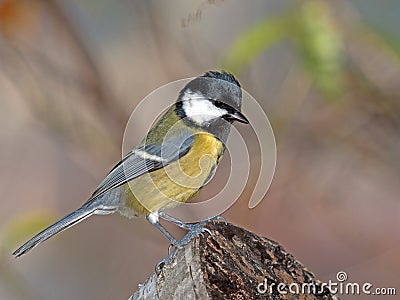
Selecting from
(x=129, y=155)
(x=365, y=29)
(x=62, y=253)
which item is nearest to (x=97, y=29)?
(x=62, y=253)

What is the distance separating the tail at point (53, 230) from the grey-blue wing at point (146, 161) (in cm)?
4

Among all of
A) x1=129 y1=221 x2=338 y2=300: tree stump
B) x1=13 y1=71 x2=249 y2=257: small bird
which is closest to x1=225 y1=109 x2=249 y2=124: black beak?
x1=13 y1=71 x2=249 y2=257: small bird

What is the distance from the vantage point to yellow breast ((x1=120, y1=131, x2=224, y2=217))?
1.27 m

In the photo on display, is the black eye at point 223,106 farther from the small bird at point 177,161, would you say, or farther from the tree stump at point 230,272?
the tree stump at point 230,272

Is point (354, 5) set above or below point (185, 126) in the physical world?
above

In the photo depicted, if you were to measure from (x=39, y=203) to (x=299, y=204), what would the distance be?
2.71 ft

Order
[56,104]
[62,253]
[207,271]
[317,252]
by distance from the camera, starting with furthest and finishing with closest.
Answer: [62,253], [317,252], [56,104], [207,271]

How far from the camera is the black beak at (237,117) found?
1.20 meters

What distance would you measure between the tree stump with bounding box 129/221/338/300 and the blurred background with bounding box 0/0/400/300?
2.69 ft

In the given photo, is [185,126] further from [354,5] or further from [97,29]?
[97,29]

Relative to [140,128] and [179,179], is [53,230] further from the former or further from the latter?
[140,128]

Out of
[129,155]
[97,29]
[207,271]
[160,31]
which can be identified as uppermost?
[97,29]

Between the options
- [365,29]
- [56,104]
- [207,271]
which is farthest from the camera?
[56,104]

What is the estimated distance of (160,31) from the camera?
82.0 inches
